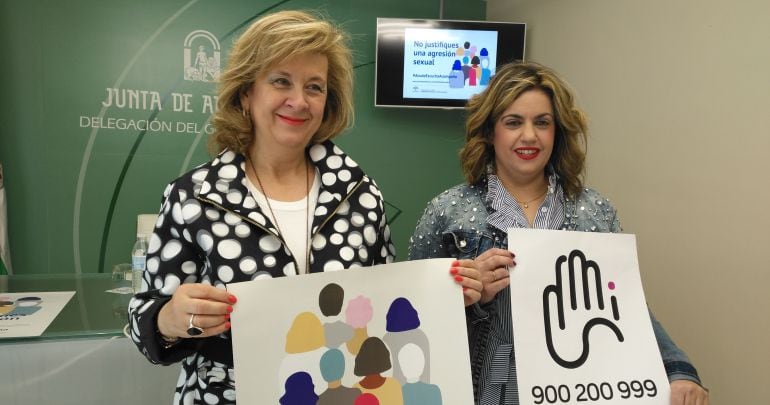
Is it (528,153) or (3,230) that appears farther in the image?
(3,230)

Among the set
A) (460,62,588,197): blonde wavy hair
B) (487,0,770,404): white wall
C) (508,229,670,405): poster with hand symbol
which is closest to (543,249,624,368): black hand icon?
(508,229,670,405): poster with hand symbol

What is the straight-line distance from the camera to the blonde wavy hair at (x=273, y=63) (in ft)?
3.80

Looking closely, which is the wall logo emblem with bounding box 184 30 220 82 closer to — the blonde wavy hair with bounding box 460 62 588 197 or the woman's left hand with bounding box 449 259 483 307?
the blonde wavy hair with bounding box 460 62 588 197

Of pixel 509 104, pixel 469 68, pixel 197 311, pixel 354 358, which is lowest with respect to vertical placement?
pixel 354 358

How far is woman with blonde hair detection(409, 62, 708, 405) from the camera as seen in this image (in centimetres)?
136

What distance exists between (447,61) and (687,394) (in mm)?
3210

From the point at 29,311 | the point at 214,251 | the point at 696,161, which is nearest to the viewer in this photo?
the point at 214,251

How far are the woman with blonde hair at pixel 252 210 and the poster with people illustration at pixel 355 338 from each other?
0.19 feet

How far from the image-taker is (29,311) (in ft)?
6.33

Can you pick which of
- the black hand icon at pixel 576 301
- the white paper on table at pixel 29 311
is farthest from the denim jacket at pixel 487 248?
the white paper on table at pixel 29 311

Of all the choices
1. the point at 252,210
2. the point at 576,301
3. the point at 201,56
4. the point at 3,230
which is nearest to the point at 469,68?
the point at 201,56

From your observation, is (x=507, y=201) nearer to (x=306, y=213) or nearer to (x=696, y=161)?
(x=306, y=213)

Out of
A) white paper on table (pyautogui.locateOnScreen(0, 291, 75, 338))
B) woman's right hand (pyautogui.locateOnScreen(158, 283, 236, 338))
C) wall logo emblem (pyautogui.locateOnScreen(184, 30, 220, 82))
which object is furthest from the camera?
wall logo emblem (pyautogui.locateOnScreen(184, 30, 220, 82))

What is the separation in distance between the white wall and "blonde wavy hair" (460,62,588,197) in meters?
1.09
